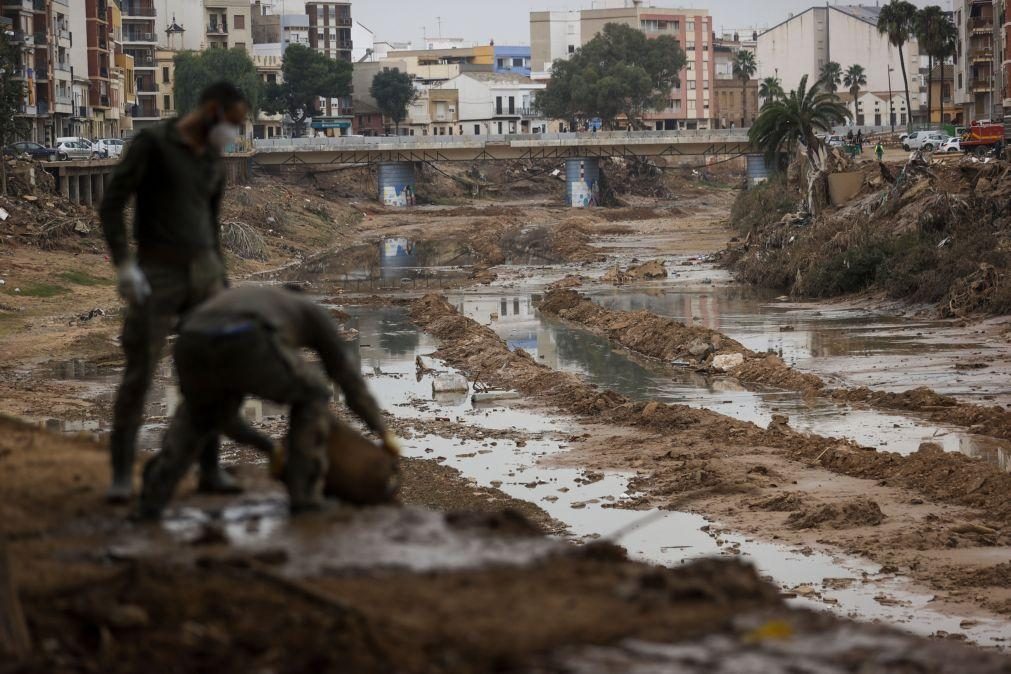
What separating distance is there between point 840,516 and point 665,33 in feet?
461

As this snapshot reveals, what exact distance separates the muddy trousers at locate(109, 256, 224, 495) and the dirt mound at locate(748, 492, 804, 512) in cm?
936

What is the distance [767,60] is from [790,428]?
124924 mm

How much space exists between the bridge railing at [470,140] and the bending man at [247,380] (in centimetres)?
8187

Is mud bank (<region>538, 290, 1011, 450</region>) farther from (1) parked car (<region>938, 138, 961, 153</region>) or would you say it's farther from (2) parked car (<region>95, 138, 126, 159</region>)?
(2) parked car (<region>95, 138, 126, 159</region>)

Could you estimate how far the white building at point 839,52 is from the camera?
138 meters

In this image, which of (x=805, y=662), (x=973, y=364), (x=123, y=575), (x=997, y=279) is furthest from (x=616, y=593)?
(x=997, y=279)

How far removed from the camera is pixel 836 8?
454ft

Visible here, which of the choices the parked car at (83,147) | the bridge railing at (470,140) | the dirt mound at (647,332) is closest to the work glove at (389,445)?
the dirt mound at (647,332)

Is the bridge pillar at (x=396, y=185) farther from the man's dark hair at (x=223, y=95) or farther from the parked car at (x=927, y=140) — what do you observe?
the man's dark hair at (x=223, y=95)

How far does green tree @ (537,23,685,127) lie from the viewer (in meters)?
118

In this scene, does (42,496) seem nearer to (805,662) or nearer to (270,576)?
(270,576)

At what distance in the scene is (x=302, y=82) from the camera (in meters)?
121

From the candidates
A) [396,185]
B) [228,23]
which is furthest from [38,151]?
[228,23]

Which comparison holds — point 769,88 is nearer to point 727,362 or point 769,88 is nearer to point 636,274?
point 636,274
